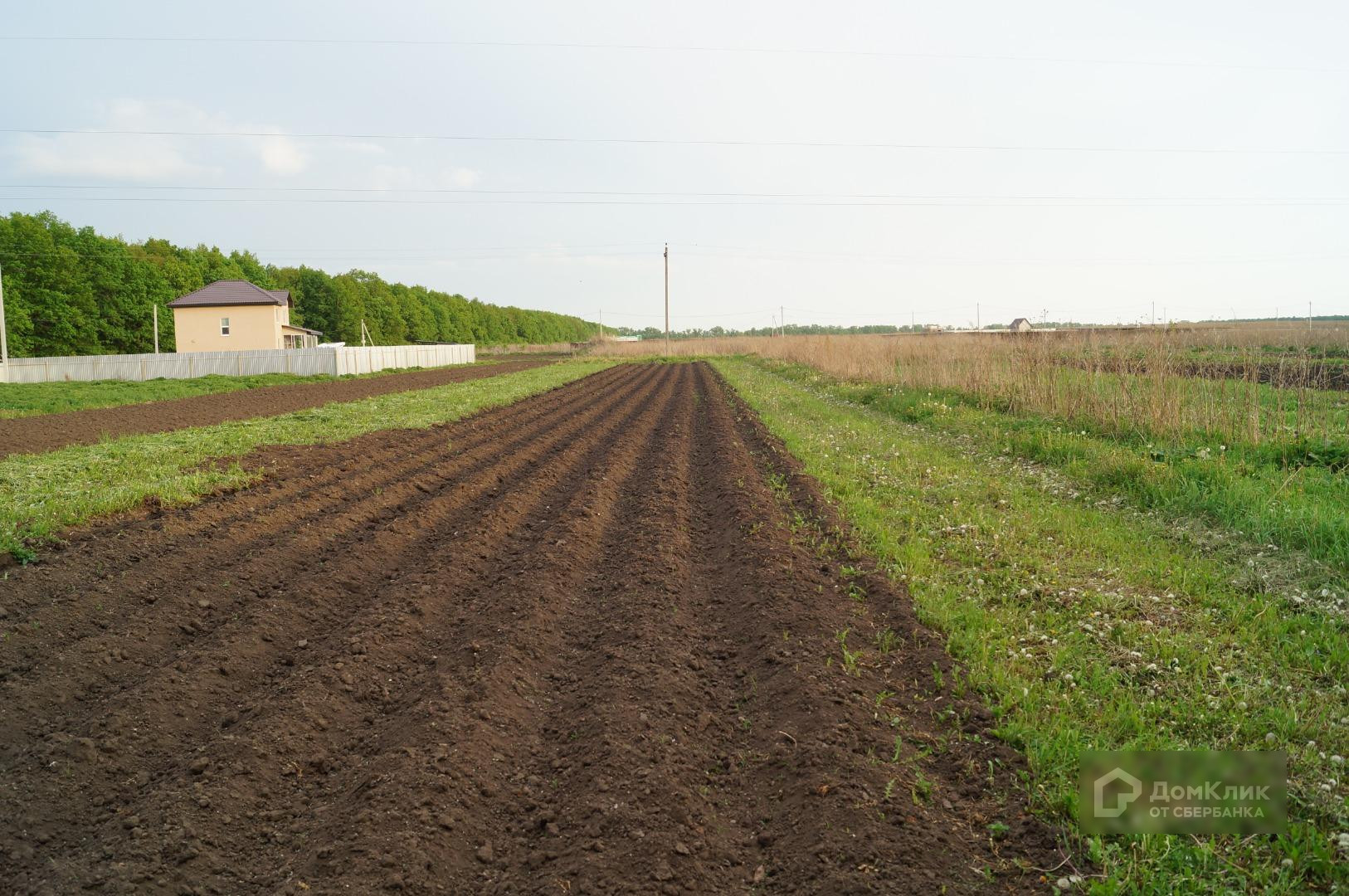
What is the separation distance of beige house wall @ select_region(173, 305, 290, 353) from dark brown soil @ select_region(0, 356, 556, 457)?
1884 cm

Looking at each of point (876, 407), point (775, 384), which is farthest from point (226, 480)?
point (775, 384)

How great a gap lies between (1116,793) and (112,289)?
5751cm

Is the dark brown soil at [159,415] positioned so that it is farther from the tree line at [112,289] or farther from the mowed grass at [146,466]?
the tree line at [112,289]

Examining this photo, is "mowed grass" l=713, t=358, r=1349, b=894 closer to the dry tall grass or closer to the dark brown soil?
the dry tall grass

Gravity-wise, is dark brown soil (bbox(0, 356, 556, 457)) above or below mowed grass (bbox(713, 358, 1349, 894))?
above

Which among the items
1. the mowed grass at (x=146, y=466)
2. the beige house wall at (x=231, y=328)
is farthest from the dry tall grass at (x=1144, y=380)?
the beige house wall at (x=231, y=328)

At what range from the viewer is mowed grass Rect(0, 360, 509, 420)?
21333 mm

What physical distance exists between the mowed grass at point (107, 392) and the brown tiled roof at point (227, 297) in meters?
13.5

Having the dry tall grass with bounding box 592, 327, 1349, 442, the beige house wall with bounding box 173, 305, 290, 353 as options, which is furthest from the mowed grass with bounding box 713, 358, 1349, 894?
the beige house wall with bounding box 173, 305, 290, 353

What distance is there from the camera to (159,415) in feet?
61.0

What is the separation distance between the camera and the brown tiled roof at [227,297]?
44875 mm

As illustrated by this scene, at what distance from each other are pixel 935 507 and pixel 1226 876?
562 centimetres

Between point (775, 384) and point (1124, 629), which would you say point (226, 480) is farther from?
point (775, 384)

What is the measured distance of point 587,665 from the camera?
4750 mm
